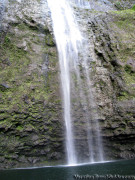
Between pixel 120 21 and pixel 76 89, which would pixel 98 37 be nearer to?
pixel 120 21

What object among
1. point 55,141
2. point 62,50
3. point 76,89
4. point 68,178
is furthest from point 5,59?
point 68,178

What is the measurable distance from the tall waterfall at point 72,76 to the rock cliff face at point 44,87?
0.30 m

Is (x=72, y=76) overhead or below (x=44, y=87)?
overhead

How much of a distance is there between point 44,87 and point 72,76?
5.28 ft

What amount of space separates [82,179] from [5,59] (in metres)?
6.56

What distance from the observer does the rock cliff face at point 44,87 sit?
7.92m

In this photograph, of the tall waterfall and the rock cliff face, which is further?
the tall waterfall

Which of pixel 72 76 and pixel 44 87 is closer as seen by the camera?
pixel 44 87

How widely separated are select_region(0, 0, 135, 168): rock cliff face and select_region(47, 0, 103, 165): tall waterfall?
302 mm

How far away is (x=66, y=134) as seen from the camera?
324 inches

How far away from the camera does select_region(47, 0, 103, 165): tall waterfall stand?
8.40 metres

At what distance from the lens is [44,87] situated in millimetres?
9039

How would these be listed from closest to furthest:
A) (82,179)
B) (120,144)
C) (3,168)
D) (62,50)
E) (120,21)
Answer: (82,179), (3,168), (120,144), (62,50), (120,21)

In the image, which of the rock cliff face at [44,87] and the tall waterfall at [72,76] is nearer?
the rock cliff face at [44,87]
